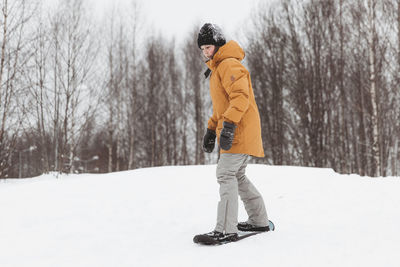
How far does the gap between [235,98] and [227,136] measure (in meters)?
0.29

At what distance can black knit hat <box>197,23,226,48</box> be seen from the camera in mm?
2500

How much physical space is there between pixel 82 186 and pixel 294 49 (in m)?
12.1

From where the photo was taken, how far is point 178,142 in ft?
71.7

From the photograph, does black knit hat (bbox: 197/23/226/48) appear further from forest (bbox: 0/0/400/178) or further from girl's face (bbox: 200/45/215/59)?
forest (bbox: 0/0/400/178)

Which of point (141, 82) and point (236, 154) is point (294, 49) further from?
point (236, 154)

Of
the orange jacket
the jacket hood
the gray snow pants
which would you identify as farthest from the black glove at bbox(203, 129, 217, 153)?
the jacket hood

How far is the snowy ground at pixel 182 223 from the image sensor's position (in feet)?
6.46

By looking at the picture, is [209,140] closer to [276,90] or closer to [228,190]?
[228,190]

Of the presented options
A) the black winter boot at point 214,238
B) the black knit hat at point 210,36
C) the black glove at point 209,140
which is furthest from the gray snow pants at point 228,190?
the black knit hat at point 210,36

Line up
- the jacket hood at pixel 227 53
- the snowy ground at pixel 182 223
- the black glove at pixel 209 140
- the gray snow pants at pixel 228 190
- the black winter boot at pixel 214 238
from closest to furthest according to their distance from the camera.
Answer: the snowy ground at pixel 182 223, the black winter boot at pixel 214 238, the gray snow pants at pixel 228 190, the jacket hood at pixel 227 53, the black glove at pixel 209 140

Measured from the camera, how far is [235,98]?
90.7 inches

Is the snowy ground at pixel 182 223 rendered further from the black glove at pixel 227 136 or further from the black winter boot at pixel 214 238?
the black glove at pixel 227 136

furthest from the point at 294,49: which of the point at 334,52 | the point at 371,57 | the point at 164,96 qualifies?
the point at 164,96

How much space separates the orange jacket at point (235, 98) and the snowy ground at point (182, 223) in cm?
75
